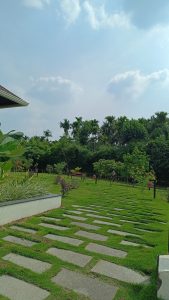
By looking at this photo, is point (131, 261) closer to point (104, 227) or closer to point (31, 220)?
point (104, 227)

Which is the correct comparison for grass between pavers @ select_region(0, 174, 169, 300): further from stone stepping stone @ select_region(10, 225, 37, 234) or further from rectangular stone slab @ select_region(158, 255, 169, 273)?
rectangular stone slab @ select_region(158, 255, 169, 273)

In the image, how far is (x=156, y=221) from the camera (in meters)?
6.98

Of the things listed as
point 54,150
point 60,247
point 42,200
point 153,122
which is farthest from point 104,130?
point 60,247

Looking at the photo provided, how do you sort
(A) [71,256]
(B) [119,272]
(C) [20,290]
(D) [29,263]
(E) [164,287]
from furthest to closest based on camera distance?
(A) [71,256] < (D) [29,263] < (B) [119,272] < (C) [20,290] < (E) [164,287]

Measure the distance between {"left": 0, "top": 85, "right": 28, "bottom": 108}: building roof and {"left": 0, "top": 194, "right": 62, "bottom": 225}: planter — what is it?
2195 millimetres

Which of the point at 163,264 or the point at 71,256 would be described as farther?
the point at 71,256

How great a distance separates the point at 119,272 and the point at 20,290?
1176 mm

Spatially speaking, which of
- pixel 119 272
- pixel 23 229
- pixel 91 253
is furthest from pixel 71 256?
pixel 23 229

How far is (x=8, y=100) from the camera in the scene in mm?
7234

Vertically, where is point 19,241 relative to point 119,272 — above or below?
above

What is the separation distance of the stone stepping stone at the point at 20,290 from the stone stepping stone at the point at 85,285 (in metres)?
0.27

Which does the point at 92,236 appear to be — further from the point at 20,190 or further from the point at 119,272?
the point at 20,190

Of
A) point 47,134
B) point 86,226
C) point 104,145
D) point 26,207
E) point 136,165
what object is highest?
point 47,134

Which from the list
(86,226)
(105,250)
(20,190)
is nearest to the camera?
(105,250)
